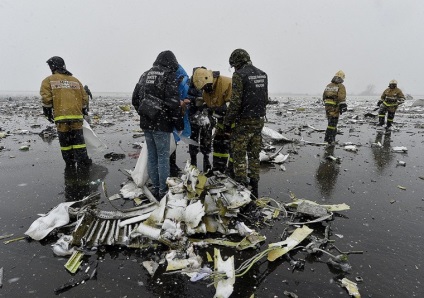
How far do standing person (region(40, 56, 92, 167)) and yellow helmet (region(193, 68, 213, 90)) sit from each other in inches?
98.8

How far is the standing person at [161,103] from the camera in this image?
3119 millimetres

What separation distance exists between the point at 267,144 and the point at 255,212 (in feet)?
13.1

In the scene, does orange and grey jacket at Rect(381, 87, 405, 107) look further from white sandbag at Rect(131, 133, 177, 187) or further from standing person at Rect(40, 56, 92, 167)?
standing person at Rect(40, 56, 92, 167)

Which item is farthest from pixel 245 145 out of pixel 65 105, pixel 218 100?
pixel 65 105

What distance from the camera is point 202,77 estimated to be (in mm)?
3646

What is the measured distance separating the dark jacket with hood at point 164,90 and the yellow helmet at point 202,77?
51cm

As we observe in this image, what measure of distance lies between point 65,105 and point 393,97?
33.8 feet

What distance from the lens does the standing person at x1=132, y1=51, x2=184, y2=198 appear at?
3.12 meters

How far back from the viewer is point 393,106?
917 cm

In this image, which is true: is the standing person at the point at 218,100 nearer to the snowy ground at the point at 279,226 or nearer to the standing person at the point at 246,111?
the standing person at the point at 246,111

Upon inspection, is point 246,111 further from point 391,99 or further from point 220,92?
point 391,99

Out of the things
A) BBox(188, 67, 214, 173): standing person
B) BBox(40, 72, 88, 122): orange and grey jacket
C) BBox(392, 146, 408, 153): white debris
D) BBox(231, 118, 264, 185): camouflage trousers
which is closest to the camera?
BBox(231, 118, 264, 185): camouflage trousers

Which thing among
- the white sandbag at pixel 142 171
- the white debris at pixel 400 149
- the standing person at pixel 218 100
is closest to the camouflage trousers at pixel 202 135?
the standing person at pixel 218 100

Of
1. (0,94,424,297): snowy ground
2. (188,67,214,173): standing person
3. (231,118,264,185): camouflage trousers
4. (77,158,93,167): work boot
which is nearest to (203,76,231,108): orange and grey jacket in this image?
(188,67,214,173): standing person
